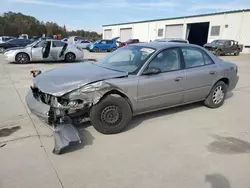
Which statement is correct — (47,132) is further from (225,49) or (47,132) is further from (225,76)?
(225,49)

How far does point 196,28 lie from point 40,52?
3026 cm

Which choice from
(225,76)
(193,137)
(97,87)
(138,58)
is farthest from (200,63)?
(97,87)

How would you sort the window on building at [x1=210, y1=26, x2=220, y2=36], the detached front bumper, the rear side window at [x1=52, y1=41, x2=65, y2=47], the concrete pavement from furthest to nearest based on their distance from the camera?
the window on building at [x1=210, y1=26, x2=220, y2=36], the rear side window at [x1=52, y1=41, x2=65, y2=47], the detached front bumper, the concrete pavement

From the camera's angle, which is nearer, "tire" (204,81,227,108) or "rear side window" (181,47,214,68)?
"rear side window" (181,47,214,68)

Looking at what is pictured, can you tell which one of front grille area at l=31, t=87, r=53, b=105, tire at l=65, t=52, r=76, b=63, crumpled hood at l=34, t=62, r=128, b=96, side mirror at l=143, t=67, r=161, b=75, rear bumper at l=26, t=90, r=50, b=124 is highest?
side mirror at l=143, t=67, r=161, b=75

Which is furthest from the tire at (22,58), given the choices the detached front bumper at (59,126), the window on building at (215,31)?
the window on building at (215,31)

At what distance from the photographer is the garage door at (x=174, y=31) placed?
114 ft

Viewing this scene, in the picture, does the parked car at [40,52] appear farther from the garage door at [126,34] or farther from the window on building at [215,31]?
the garage door at [126,34]

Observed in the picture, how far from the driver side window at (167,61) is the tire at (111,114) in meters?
0.95

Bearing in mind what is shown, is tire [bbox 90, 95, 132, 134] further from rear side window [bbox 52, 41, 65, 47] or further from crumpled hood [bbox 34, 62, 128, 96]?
rear side window [bbox 52, 41, 65, 47]

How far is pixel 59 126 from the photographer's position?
3.46 metres

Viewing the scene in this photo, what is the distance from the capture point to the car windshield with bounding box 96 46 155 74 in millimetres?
4199

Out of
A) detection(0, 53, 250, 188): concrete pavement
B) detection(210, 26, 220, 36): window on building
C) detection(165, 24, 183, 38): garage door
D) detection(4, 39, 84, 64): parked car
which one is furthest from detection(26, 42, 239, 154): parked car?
detection(165, 24, 183, 38): garage door

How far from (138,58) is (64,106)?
67.9 inches
